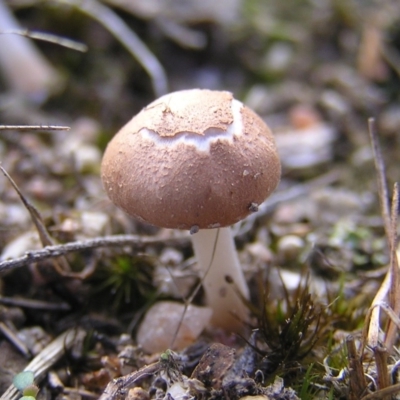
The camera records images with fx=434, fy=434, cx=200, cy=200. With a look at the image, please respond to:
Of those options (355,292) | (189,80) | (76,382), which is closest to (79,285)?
(76,382)

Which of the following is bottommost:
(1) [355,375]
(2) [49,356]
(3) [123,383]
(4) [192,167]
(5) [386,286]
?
(2) [49,356]

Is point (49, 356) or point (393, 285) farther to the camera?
point (49, 356)

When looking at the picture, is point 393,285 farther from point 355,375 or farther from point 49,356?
point 49,356

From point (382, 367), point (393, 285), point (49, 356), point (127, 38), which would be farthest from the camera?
point (127, 38)

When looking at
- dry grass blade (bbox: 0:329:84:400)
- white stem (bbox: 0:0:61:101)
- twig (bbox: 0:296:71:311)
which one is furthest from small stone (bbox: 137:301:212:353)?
white stem (bbox: 0:0:61:101)

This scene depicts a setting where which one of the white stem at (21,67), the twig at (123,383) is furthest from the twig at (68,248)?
the white stem at (21,67)

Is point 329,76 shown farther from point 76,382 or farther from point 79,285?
point 76,382

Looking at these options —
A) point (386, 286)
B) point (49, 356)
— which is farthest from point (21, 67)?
point (386, 286)
